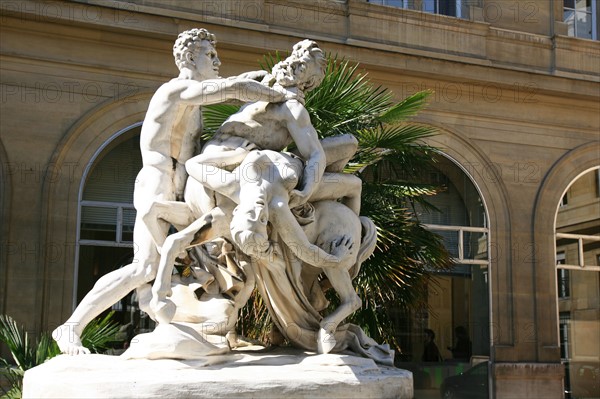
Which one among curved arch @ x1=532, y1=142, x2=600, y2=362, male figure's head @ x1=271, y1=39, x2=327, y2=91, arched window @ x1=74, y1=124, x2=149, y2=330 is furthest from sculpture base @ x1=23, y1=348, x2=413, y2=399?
curved arch @ x1=532, y1=142, x2=600, y2=362

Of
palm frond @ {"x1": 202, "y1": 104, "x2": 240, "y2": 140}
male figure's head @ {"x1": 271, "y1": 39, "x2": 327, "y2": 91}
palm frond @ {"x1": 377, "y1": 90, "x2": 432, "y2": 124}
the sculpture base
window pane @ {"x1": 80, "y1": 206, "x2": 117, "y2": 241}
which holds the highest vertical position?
palm frond @ {"x1": 377, "y1": 90, "x2": 432, "y2": 124}

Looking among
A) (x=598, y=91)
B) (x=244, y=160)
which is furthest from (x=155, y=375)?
(x=598, y=91)

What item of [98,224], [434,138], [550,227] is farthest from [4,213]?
[550,227]

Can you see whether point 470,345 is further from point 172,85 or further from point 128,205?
point 172,85

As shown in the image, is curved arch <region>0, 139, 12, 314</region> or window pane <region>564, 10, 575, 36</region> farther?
window pane <region>564, 10, 575, 36</region>

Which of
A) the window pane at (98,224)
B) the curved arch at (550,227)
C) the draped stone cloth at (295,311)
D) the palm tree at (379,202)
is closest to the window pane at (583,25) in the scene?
the curved arch at (550,227)

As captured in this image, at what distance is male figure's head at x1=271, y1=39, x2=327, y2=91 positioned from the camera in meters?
5.65

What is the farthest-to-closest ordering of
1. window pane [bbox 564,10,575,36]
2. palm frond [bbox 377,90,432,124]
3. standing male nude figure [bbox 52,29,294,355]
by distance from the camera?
1. window pane [bbox 564,10,575,36]
2. palm frond [bbox 377,90,432,124]
3. standing male nude figure [bbox 52,29,294,355]

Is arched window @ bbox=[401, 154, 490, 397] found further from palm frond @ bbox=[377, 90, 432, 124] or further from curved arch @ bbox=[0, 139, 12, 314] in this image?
curved arch @ bbox=[0, 139, 12, 314]

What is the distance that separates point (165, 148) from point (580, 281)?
12.6 m

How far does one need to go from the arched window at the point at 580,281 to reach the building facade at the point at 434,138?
38 mm

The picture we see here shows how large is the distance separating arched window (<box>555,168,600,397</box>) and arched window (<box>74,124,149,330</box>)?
26.1 feet

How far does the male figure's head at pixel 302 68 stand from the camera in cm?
565

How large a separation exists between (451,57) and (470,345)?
5.06 meters
